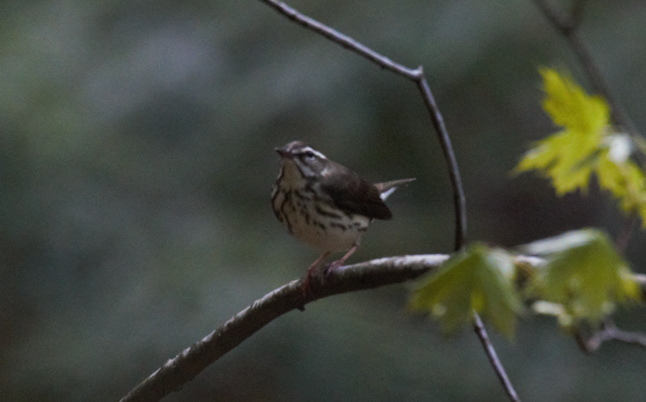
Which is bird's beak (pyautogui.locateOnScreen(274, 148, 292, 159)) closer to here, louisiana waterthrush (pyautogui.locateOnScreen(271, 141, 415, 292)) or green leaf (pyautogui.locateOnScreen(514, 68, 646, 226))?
louisiana waterthrush (pyautogui.locateOnScreen(271, 141, 415, 292))

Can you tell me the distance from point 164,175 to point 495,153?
136 cm

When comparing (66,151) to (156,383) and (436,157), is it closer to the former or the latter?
(436,157)

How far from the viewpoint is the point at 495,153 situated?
3043mm

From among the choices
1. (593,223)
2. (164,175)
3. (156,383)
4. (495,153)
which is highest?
(164,175)

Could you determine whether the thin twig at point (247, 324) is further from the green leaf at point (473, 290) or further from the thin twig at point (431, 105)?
the green leaf at point (473, 290)

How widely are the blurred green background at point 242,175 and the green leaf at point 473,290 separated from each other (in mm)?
1642

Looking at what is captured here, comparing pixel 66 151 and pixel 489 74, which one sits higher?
pixel 66 151

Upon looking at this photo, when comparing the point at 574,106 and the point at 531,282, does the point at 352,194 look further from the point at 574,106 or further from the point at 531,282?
the point at 531,282

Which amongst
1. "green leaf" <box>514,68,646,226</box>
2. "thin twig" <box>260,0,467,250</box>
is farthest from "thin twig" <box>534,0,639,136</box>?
"thin twig" <box>260,0,467,250</box>

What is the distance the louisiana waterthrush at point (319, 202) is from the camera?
1.56 m

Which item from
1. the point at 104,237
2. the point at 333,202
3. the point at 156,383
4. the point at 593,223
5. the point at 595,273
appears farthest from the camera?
the point at 593,223

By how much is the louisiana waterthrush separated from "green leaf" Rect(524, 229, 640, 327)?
978 mm

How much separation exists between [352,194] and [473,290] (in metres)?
1.04

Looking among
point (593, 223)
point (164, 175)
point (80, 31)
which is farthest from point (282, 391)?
point (80, 31)
